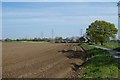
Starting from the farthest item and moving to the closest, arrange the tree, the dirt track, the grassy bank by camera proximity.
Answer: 1. the tree
2. the dirt track
3. the grassy bank

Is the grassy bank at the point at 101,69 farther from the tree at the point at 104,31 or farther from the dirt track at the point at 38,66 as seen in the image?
the tree at the point at 104,31

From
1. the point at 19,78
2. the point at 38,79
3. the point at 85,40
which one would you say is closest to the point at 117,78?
the point at 38,79

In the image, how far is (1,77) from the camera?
1814 centimetres

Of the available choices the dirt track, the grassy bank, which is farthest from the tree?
the grassy bank

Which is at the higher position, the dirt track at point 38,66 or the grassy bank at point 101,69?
the grassy bank at point 101,69

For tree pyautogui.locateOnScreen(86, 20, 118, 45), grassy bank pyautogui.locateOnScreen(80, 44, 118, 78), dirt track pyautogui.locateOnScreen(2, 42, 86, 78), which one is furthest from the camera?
tree pyautogui.locateOnScreen(86, 20, 118, 45)

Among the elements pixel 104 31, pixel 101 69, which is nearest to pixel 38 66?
pixel 101 69

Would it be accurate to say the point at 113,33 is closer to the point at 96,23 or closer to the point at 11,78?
the point at 96,23

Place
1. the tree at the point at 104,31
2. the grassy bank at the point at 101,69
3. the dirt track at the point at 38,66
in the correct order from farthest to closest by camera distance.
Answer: the tree at the point at 104,31, the dirt track at the point at 38,66, the grassy bank at the point at 101,69

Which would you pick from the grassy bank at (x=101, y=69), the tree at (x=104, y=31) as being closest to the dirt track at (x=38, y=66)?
the grassy bank at (x=101, y=69)

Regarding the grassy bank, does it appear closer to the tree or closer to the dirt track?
the dirt track

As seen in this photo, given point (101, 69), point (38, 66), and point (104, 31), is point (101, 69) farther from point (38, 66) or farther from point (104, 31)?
point (104, 31)

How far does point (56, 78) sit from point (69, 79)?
3.50ft

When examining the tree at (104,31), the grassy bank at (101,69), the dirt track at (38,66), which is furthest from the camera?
the tree at (104,31)
